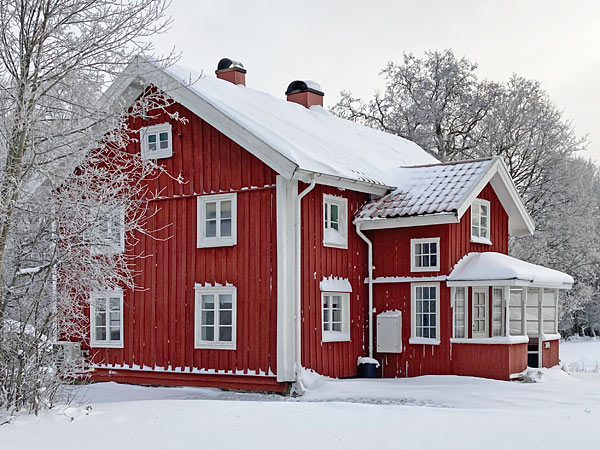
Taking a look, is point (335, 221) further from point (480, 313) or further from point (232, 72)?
point (232, 72)

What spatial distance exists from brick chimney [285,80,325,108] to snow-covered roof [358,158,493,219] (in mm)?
5954

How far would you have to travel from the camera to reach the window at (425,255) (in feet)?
62.7

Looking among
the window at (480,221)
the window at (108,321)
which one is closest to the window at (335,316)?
the window at (480,221)

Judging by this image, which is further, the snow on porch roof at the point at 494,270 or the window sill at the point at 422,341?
the window sill at the point at 422,341

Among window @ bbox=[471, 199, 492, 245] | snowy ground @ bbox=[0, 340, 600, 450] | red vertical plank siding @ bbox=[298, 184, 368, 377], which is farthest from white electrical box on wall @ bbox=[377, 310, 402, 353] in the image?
snowy ground @ bbox=[0, 340, 600, 450]

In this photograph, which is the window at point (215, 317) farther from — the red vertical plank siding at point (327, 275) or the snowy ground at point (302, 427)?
the snowy ground at point (302, 427)

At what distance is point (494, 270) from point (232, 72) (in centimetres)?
A: 984

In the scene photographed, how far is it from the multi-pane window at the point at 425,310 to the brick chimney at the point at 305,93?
8865 mm

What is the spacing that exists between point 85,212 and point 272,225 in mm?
5754

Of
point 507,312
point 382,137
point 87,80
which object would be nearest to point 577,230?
point 382,137

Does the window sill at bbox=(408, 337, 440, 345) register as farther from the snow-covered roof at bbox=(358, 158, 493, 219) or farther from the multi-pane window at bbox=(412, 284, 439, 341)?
the snow-covered roof at bbox=(358, 158, 493, 219)

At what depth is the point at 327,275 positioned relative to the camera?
18672 millimetres

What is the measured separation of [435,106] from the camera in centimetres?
3822

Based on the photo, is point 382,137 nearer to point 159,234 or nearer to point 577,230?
point 159,234
